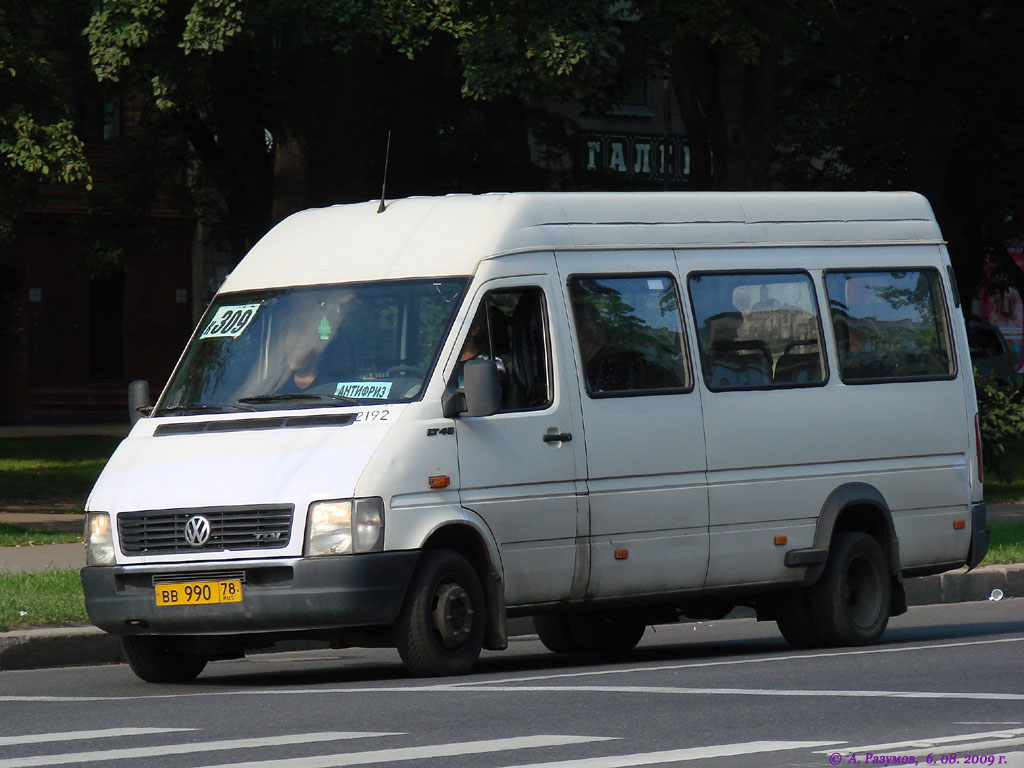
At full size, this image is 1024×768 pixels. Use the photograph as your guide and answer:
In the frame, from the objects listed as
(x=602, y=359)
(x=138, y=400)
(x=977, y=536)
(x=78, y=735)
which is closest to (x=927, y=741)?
(x=78, y=735)

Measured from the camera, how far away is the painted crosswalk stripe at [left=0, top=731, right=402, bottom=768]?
23.9ft

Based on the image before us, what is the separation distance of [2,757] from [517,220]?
4.61 meters

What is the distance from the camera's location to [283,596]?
32.4 feet

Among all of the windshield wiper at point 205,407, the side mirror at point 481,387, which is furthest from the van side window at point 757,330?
the windshield wiper at point 205,407

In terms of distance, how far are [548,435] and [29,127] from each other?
1060 cm

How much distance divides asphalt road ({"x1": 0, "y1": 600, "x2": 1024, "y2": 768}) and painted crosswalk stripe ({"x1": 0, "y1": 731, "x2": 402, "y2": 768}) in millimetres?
11

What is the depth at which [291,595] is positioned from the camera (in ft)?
32.3

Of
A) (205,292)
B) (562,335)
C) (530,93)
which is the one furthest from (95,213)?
(562,335)

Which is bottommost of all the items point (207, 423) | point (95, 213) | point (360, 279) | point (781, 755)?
point (781, 755)

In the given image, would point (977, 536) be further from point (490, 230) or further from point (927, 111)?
point (927, 111)

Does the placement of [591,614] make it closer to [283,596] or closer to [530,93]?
[283,596]

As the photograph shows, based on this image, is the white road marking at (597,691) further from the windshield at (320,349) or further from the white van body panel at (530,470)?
the windshield at (320,349)

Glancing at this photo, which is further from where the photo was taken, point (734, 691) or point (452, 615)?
point (452, 615)

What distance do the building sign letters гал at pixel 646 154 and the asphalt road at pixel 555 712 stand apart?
95.3ft
